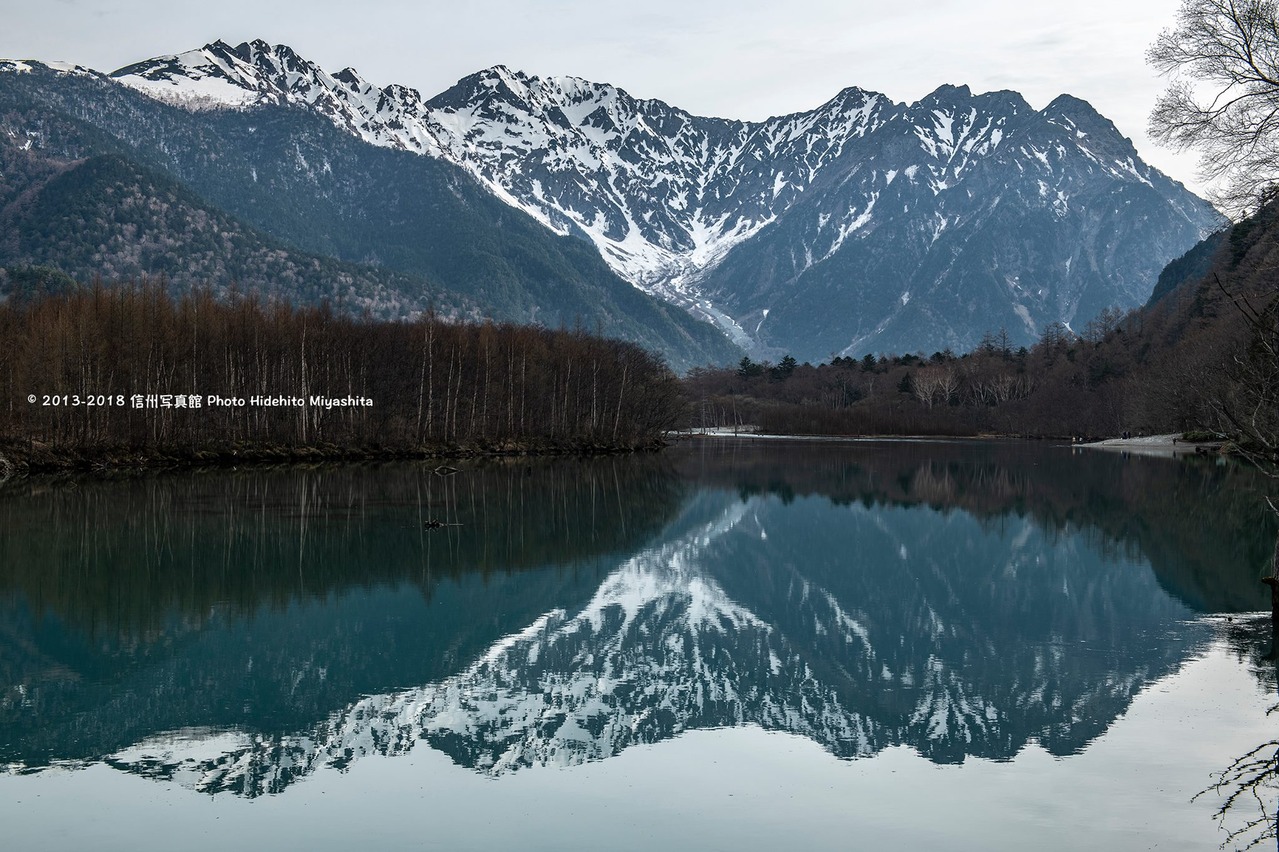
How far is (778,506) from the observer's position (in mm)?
52375

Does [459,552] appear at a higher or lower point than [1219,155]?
lower

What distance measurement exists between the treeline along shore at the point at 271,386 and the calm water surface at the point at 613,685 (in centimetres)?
2967

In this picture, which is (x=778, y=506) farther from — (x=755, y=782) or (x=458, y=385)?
(x=458, y=385)

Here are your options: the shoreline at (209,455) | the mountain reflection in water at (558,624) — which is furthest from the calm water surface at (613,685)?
the shoreline at (209,455)

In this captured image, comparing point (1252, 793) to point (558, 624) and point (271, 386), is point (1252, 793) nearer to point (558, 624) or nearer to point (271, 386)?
point (558, 624)

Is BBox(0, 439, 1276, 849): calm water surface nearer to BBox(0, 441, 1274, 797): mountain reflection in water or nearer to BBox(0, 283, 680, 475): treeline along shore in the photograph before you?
BBox(0, 441, 1274, 797): mountain reflection in water

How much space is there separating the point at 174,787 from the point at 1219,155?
17343 millimetres

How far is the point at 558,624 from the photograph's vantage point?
22.9m

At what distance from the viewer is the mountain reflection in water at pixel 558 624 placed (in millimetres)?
15219

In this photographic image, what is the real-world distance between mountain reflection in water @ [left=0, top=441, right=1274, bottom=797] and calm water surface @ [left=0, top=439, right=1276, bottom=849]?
0.10 m

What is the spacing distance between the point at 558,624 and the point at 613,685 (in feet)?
16.9

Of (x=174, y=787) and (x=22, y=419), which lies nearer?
(x=174, y=787)

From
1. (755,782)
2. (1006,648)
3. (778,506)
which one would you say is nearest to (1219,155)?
(1006,648)

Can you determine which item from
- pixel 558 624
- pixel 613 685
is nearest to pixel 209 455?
pixel 558 624
